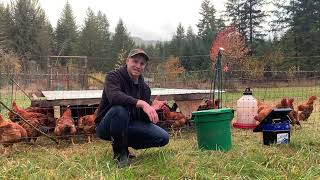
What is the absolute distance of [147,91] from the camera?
4500 millimetres

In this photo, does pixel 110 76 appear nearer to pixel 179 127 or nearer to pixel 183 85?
pixel 179 127

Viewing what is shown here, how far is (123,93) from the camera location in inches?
160

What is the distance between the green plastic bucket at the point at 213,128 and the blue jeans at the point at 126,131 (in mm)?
670

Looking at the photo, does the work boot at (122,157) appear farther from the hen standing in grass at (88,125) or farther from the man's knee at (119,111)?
the hen standing in grass at (88,125)

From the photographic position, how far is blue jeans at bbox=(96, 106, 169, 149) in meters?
4.02

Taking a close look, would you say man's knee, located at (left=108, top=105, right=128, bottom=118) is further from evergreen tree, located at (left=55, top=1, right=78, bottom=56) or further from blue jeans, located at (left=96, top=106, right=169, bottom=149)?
evergreen tree, located at (left=55, top=1, right=78, bottom=56)

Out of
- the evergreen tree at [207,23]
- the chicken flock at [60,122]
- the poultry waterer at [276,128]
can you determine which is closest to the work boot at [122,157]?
the chicken flock at [60,122]

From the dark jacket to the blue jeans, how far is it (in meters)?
0.08

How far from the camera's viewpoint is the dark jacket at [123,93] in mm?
4012

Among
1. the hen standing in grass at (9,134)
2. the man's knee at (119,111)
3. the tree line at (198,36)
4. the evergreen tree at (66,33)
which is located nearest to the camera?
the man's knee at (119,111)

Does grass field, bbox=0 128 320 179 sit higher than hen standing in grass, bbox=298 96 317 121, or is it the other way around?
hen standing in grass, bbox=298 96 317 121

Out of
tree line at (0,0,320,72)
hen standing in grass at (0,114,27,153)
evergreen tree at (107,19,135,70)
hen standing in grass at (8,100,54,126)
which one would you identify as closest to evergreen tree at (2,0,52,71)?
tree line at (0,0,320,72)

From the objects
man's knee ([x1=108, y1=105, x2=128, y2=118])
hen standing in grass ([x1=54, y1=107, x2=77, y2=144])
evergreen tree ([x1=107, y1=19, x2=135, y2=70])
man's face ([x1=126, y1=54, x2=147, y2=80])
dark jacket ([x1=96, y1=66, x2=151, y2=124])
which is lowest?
hen standing in grass ([x1=54, y1=107, x2=77, y2=144])

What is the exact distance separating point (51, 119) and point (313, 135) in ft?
13.3
